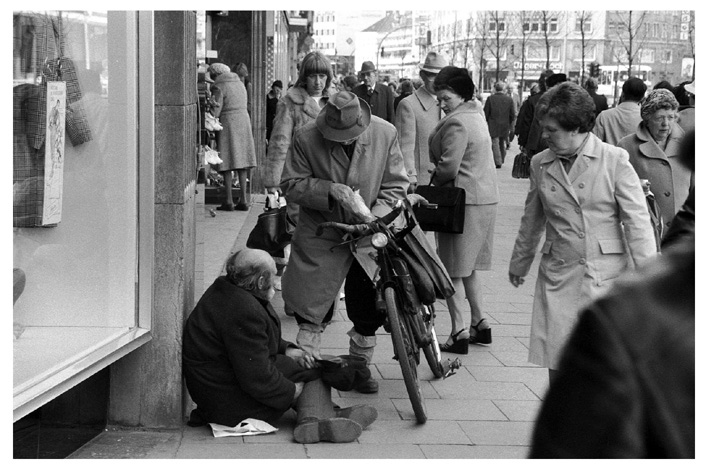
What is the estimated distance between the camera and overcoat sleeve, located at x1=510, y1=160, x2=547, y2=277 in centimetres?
514

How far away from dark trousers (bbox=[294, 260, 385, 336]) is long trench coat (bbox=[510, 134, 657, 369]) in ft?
4.32

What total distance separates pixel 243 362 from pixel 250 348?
0.24 feet

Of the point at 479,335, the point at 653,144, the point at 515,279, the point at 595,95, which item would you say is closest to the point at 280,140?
the point at 479,335

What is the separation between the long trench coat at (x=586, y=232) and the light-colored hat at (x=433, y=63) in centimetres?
472

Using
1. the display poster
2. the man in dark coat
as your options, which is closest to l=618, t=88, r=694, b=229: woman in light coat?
the display poster

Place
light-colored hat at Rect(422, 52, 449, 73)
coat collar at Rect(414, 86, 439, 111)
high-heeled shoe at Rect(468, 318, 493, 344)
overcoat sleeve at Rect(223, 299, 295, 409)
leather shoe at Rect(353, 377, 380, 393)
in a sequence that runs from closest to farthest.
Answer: overcoat sleeve at Rect(223, 299, 295, 409) → leather shoe at Rect(353, 377, 380, 393) → high-heeled shoe at Rect(468, 318, 493, 344) → coat collar at Rect(414, 86, 439, 111) → light-colored hat at Rect(422, 52, 449, 73)

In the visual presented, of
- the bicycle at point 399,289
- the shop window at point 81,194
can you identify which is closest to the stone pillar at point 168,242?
the shop window at point 81,194

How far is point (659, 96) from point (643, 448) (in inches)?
256

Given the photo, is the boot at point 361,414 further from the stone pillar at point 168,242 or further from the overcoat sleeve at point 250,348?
the stone pillar at point 168,242

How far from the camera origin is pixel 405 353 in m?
5.39

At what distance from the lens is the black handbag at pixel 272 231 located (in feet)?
25.4

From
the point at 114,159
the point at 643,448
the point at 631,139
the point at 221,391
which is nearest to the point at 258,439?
the point at 221,391

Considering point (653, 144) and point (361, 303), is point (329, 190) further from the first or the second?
point (653, 144)

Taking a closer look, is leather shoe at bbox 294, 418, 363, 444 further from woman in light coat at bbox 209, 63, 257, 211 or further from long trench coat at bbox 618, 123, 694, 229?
woman in light coat at bbox 209, 63, 257, 211
